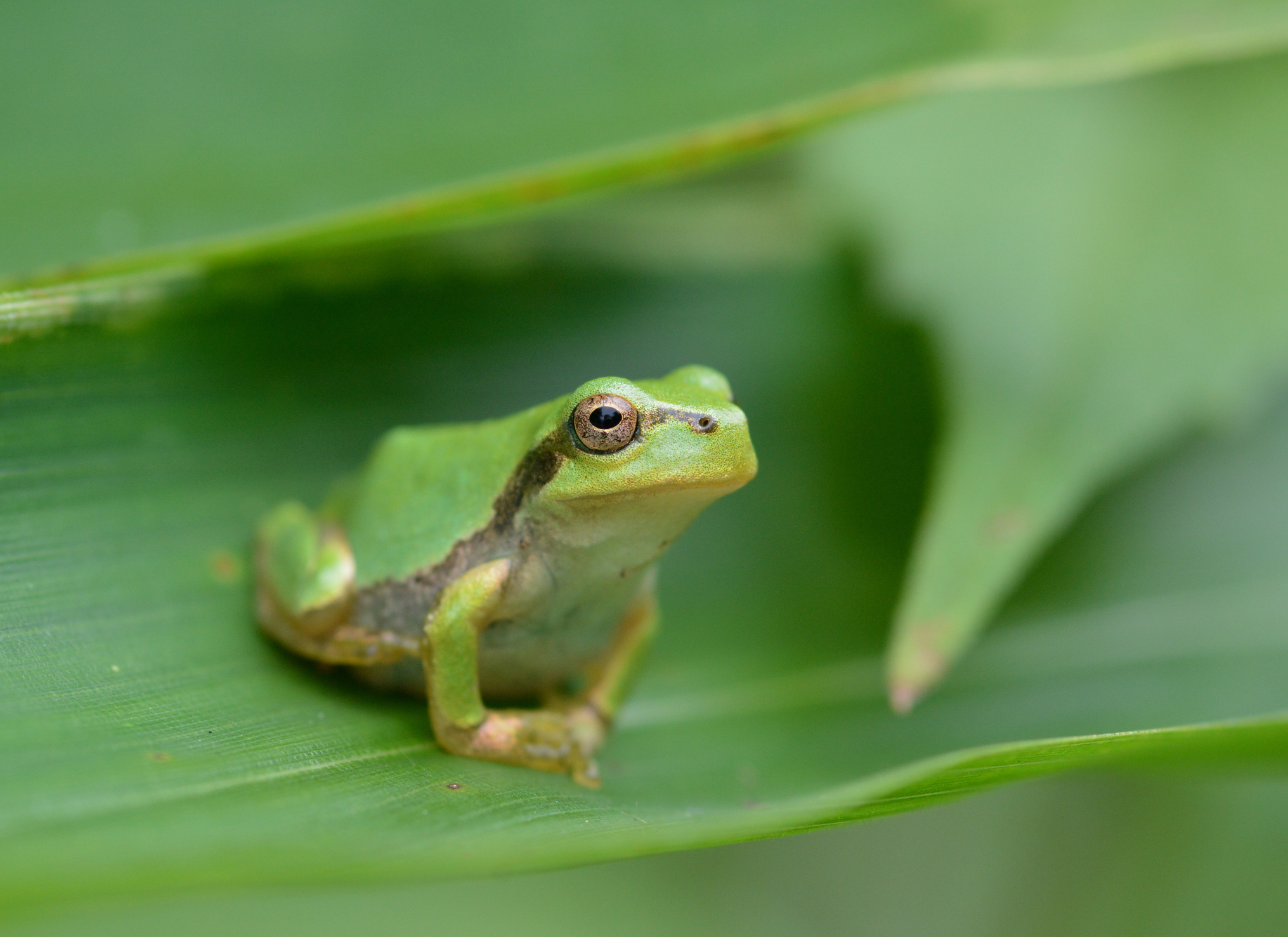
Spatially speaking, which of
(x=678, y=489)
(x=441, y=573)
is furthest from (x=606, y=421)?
(x=441, y=573)

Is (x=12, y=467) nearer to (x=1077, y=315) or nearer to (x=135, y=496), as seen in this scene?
(x=135, y=496)

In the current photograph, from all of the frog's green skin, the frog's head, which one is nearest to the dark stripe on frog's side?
the frog's green skin

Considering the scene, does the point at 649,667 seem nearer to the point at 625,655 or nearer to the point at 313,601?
the point at 625,655

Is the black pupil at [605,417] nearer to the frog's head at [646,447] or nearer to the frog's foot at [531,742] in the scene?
the frog's head at [646,447]

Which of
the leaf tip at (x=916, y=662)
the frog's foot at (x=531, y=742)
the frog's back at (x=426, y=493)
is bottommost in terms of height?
the frog's foot at (x=531, y=742)

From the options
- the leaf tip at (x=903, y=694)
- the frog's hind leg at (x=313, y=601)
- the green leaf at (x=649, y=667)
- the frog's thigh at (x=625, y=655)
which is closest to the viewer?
the green leaf at (x=649, y=667)

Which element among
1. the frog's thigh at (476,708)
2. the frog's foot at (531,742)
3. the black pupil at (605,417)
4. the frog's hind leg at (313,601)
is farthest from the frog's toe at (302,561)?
the black pupil at (605,417)
